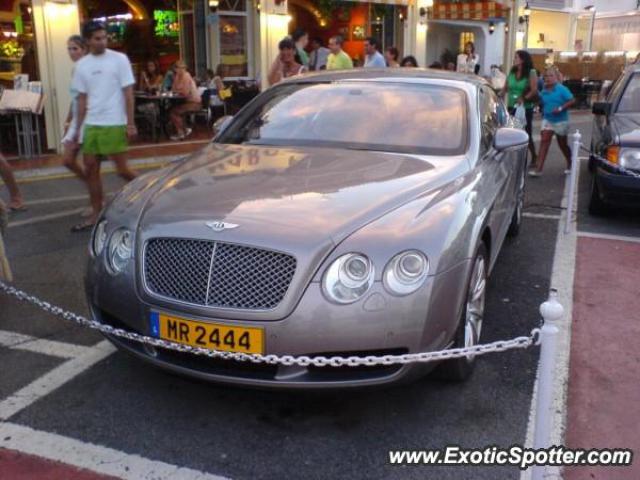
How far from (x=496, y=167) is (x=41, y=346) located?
299cm

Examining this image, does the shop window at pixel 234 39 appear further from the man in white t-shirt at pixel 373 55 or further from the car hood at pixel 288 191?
the car hood at pixel 288 191

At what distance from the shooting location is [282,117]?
4.53 m

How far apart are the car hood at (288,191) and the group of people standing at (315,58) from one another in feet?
9.55

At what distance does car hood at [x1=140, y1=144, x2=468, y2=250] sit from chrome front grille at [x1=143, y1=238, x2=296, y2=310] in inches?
2.3

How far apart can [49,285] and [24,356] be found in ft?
4.03

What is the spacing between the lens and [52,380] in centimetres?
355

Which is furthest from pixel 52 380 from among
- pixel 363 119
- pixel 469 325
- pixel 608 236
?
pixel 608 236

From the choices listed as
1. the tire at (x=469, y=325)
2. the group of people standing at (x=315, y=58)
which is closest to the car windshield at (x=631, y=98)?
the group of people standing at (x=315, y=58)

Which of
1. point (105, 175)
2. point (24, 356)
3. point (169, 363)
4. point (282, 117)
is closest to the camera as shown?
point (169, 363)

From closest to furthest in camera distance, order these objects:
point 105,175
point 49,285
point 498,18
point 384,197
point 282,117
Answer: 1. point 384,197
2. point 282,117
3. point 49,285
4. point 105,175
5. point 498,18

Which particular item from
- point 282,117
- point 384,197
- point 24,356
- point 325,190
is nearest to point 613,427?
point 384,197

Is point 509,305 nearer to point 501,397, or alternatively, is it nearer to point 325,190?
point 501,397

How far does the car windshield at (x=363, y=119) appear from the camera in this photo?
4109mm

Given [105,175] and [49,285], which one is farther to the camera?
[105,175]
